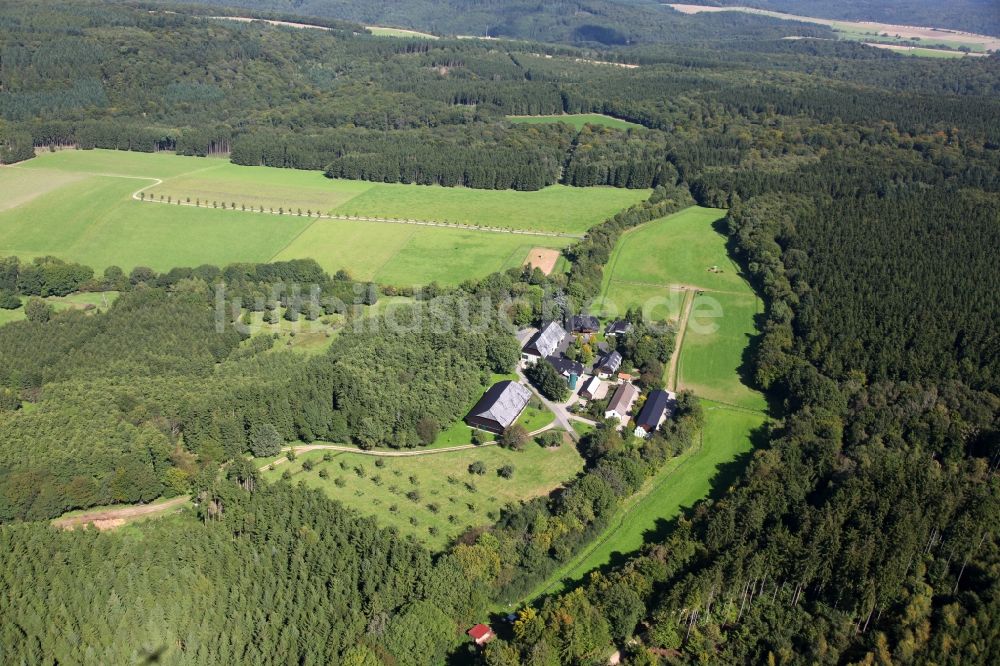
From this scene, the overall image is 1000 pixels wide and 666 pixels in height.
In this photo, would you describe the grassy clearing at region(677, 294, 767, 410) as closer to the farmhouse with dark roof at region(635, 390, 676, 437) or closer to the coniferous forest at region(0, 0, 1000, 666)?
the coniferous forest at region(0, 0, 1000, 666)

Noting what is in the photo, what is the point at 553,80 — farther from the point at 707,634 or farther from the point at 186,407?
the point at 707,634

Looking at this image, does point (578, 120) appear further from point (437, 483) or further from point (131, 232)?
point (437, 483)

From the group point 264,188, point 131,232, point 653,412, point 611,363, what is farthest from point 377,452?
point 264,188

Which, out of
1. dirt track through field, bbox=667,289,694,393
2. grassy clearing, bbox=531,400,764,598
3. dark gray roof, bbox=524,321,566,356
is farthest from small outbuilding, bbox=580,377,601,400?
grassy clearing, bbox=531,400,764,598

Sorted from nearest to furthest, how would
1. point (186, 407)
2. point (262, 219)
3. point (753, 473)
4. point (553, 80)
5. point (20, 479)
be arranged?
point (20, 479) → point (753, 473) → point (186, 407) → point (262, 219) → point (553, 80)

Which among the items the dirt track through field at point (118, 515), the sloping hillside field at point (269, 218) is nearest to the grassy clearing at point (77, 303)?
the sloping hillside field at point (269, 218)

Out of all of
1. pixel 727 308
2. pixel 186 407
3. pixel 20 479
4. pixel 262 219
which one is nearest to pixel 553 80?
pixel 262 219
